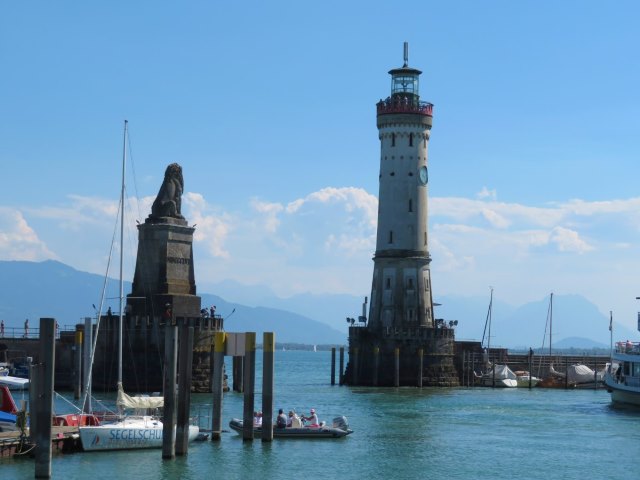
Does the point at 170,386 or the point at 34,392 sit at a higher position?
the point at 170,386

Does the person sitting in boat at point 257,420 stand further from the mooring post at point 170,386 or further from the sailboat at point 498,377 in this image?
the sailboat at point 498,377

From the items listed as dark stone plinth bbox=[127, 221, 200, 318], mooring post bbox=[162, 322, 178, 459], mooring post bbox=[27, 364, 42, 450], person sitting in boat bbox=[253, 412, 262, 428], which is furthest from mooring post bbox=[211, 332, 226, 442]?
dark stone plinth bbox=[127, 221, 200, 318]

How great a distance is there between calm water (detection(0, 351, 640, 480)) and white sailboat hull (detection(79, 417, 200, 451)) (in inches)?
19.3

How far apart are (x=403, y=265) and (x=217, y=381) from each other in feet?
177

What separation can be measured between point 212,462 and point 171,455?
2.67 metres

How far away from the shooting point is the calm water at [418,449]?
2108 inches

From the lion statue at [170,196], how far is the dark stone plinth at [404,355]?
2196 cm

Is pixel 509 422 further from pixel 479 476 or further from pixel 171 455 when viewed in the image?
pixel 171 455

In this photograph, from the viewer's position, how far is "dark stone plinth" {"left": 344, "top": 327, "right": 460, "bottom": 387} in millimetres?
108188

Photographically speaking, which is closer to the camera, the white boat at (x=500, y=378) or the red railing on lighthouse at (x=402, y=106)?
the red railing on lighthouse at (x=402, y=106)

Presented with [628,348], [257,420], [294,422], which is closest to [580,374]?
[628,348]

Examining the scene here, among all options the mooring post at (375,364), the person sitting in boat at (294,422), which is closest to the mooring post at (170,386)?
the person sitting in boat at (294,422)

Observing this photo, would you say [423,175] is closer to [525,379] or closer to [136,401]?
[525,379]

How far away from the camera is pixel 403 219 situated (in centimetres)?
10944
